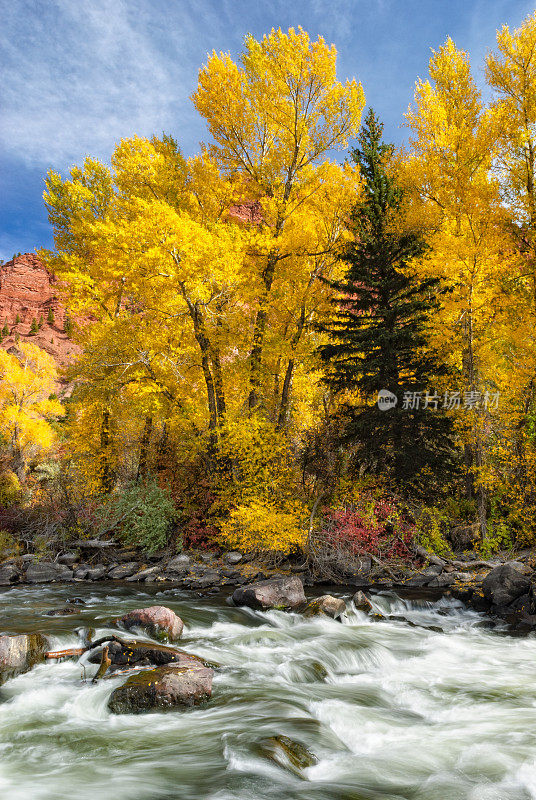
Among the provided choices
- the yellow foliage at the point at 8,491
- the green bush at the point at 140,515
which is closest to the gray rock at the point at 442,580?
the green bush at the point at 140,515

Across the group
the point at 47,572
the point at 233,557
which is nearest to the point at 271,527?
the point at 233,557

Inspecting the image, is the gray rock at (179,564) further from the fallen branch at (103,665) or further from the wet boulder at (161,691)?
the wet boulder at (161,691)

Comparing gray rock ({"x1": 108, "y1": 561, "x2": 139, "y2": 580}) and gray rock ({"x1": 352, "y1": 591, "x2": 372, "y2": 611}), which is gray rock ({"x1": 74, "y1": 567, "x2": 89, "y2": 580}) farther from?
gray rock ({"x1": 352, "y1": 591, "x2": 372, "y2": 611})

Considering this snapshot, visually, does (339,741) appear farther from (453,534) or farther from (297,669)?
(453,534)

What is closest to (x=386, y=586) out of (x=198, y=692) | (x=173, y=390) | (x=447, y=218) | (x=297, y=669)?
(x=297, y=669)

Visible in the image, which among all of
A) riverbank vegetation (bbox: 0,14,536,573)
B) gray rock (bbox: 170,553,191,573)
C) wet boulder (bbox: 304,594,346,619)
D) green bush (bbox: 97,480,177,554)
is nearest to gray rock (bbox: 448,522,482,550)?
riverbank vegetation (bbox: 0,14,536,573)

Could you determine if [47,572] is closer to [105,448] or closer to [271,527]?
[105,448]

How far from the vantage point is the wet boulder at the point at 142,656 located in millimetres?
5332

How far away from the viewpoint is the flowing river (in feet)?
11.1

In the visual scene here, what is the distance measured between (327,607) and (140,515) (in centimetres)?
793

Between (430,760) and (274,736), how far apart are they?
126 cm

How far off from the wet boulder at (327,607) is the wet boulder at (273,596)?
15.1 inches

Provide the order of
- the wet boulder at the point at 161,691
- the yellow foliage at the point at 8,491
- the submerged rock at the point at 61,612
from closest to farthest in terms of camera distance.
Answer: the wet boulder at the point at 161,691 < the submerged rock at the point at 61,612 < the yellow foliage at the point at 8,491

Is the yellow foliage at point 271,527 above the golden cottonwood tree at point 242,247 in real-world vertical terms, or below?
below
